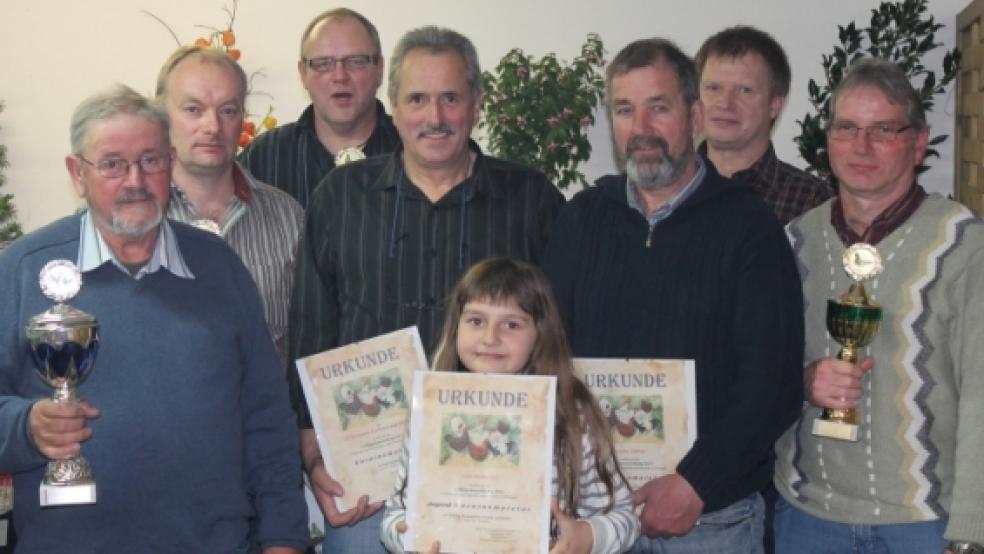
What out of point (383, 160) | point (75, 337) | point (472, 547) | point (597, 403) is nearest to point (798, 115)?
point (383, 160)

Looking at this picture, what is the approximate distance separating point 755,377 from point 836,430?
0.23m

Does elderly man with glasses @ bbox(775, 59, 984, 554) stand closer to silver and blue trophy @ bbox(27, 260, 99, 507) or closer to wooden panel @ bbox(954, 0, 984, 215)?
silver and blue trophy @ bbox(27, 260, 99, 507)

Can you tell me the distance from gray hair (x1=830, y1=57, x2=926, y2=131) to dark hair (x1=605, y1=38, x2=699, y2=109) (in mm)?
384

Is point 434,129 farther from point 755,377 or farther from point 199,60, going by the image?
point 755,377

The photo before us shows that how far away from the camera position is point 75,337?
256 cm

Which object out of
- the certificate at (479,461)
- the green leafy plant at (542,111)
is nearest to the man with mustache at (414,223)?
the certificate at (479,461)

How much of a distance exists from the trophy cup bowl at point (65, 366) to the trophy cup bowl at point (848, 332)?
1744mm

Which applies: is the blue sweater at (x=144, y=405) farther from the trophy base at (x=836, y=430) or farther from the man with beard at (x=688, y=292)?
the trophy base at (x=836, y=430)

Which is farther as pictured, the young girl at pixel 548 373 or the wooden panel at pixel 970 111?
the wooden panel at pixel 970 111

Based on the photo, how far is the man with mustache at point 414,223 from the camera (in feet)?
11.4

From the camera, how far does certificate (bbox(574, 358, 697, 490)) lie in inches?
121

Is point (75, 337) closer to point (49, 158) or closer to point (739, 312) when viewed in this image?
point (739, 312)

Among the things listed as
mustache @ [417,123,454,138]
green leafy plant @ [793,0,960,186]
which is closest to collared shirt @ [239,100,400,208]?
mustache @ [417,123,454,138]

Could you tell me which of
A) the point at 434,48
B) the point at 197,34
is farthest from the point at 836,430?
the point at 197,34
